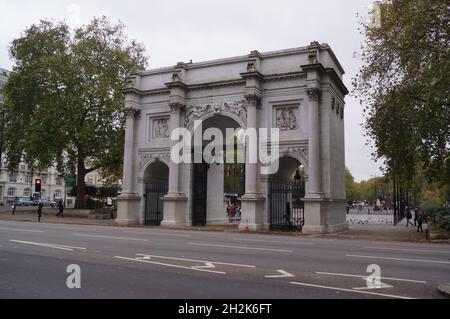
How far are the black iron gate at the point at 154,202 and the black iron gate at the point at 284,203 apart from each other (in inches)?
355

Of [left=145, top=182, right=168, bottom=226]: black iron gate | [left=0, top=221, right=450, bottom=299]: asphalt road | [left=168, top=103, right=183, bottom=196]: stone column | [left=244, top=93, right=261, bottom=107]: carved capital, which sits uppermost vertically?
[left=244, top=93, right=261, bottom=107]: carved capital

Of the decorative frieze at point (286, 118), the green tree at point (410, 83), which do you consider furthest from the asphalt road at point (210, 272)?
the decorative frieze at point (286, 118)

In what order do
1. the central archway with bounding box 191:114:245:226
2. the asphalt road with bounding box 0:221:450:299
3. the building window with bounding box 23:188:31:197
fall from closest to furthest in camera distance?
1. the asphalt road with bounding box 0:221:450:299
2. the central archway with bounding box 191:114:245:226
3. the building window with bounding box 23:188:31:197

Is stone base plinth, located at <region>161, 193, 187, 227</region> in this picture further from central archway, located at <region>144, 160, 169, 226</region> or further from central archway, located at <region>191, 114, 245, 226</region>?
central archway, located at <region>144, 160, 169, 226</region>

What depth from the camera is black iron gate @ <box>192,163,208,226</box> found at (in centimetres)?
3019

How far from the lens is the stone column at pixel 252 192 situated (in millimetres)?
25562

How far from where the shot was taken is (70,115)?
→ 38.5m

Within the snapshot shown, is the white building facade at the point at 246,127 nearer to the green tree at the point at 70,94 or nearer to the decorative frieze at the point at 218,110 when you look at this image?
the decorative frieze at the point at 218,110

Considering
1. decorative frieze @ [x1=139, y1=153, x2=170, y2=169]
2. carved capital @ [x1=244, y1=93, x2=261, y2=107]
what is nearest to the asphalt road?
carved capital @ [x1=244, y1=93, x2=261, y2=107]

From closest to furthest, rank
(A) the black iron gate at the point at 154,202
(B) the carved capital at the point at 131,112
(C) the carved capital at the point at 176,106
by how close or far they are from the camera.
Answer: (C) the carved capital at the point at 176,106
(A) the black iron gate at the point at 154,202
(B) the carved capital at the point at 131,112

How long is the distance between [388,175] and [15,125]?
3429 cm

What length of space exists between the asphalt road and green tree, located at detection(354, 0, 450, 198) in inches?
339

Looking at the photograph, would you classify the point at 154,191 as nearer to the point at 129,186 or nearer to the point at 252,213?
the point at 129,186

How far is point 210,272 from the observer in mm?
9359
